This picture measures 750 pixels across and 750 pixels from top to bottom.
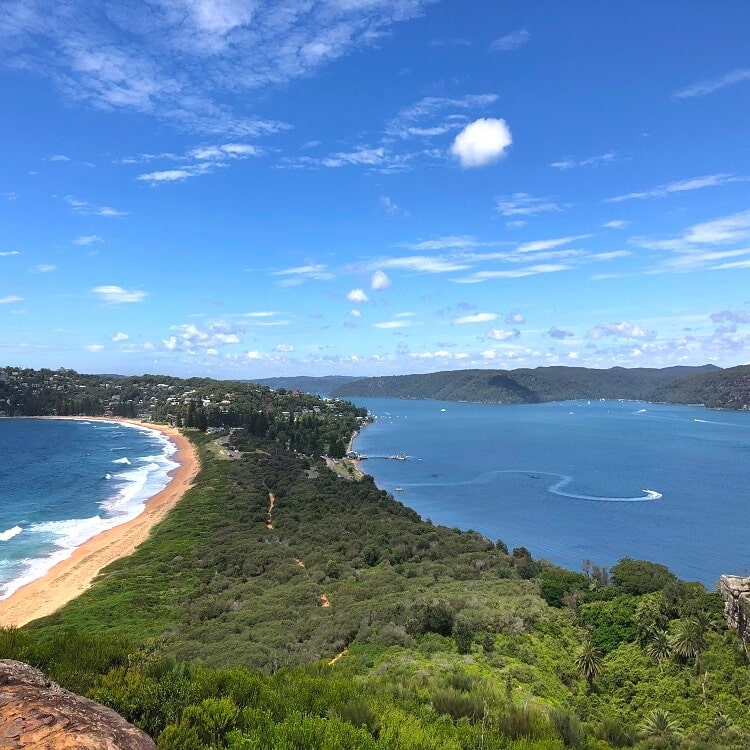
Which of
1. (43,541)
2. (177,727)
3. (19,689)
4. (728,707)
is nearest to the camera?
(19,689)

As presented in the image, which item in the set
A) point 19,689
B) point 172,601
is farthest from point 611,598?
point 19,689

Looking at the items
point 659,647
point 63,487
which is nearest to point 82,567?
point 63,487

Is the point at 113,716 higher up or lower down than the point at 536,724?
higher up

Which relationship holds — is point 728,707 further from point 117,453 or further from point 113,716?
point 117,453

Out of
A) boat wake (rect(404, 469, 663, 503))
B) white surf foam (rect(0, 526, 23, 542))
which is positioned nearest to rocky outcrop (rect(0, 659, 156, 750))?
white surf foam (rect(0, 526, 23, 542))

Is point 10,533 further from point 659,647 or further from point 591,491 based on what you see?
point 591,491

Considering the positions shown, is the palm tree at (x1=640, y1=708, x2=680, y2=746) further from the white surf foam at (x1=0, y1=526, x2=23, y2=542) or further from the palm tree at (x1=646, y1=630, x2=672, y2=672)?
the white surf foam at (x1=0, y1=526, x2=23, y2=542)

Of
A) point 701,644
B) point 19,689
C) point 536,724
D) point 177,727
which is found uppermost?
point 19,689

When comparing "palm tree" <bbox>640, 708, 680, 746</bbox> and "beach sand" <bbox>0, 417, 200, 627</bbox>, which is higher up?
"palm tree" <bbox>640, 708, 680, 746</bbox>
